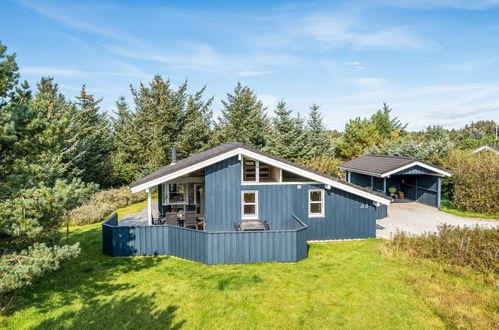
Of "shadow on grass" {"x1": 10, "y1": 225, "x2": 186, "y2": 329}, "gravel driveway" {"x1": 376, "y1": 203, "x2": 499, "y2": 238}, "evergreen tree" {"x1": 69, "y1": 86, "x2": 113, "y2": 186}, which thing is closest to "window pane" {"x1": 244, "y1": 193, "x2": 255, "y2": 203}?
"shadow on grass" {"x1": 10, "y1": 225, "x2": 186, "y2": 329}

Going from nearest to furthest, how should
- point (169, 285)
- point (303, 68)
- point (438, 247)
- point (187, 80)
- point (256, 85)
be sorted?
point (169, 285) < point (438, 247) < point (303, 68) < point (187, 80) < point (256, 85)

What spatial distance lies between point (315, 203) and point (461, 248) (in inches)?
217

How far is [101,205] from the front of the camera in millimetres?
21688

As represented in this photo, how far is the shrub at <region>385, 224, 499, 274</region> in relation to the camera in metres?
9.56

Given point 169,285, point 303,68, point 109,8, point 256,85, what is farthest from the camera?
point 256,85

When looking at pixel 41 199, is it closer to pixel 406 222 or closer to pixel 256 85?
pixel 406 222

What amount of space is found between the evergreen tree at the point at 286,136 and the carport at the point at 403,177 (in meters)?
7.02

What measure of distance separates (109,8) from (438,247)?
1830 centimetres

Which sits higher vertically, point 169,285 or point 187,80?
point 187,80

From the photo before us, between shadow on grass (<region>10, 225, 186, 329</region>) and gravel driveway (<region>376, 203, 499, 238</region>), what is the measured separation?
36.1 ft

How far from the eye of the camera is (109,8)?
15.1m

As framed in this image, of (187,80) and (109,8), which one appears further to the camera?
(187,80)

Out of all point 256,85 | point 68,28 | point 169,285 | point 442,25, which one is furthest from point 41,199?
point 256,85

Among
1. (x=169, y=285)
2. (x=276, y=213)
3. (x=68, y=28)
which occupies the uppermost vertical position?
(x=68, y=28)
